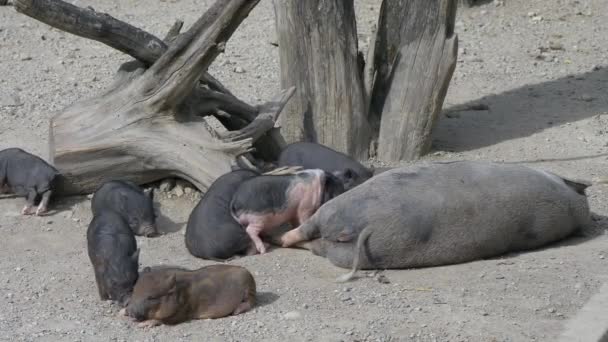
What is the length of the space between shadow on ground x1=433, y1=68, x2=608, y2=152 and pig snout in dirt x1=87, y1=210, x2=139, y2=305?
3.42 metres

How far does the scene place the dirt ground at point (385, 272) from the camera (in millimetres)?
5301

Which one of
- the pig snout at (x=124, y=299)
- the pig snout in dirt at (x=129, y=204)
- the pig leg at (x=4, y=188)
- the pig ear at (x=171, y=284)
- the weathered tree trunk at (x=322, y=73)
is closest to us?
the pig ear at (x=171, y=284)

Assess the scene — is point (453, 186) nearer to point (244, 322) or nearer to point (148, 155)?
point (244, 322)

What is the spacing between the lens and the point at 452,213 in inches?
245

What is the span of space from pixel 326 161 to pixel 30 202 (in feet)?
6.78

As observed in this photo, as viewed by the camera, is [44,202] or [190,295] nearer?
[190,295]

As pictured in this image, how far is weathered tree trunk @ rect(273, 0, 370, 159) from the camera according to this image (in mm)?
7672

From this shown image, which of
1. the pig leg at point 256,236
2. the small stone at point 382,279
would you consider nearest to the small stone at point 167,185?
the pig leg at point 256,236

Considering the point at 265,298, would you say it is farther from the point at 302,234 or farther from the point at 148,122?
the point at 148,122

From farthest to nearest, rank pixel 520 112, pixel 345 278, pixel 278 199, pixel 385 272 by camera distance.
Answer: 1. pixel 520 112
2. pixel 278 199
3. pixel 385 272
4. pixel 345 278

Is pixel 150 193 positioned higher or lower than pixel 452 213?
lower

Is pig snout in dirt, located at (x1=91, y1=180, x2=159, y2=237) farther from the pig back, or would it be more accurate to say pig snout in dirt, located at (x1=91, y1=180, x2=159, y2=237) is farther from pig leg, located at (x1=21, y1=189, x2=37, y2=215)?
the pig back

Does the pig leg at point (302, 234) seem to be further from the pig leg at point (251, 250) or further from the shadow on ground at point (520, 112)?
the shadow on ground at point (520, 112)

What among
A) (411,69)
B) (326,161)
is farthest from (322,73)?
(326,161)
